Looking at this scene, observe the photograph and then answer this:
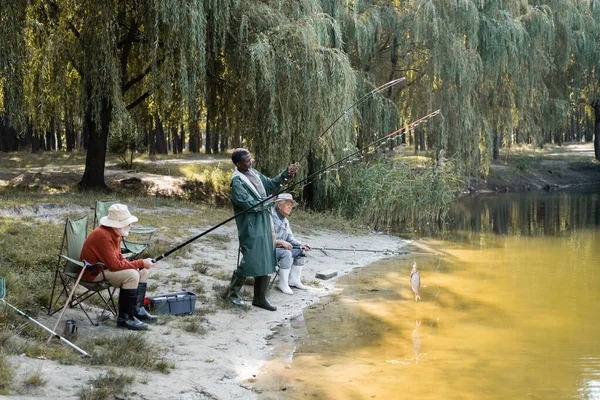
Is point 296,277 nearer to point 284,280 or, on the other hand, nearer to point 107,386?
point 284,280

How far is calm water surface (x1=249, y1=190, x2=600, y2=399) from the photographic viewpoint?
589cm

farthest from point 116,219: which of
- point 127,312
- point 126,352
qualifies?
point 126,352

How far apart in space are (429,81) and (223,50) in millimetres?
8172

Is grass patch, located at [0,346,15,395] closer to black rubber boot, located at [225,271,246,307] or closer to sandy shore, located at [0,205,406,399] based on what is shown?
sandy shore, located at [0,205,406,399]

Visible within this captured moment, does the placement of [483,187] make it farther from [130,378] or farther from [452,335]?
[130,378]

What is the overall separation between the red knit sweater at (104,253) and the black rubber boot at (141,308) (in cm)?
35

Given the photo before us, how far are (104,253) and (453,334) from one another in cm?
358

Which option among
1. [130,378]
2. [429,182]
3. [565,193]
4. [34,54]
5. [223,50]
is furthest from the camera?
[565,193]

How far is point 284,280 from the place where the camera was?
29.7ft

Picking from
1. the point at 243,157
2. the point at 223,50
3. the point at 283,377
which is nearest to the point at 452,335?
the point at 283,377

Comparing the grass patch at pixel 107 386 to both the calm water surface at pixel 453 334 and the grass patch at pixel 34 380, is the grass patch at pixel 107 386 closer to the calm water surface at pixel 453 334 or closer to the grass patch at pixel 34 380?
the grass patch at pixel 34 380

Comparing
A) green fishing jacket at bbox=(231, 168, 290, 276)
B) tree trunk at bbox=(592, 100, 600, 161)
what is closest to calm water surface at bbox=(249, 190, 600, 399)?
green fishing jacket at bbox=(231, 168, 290, 276)

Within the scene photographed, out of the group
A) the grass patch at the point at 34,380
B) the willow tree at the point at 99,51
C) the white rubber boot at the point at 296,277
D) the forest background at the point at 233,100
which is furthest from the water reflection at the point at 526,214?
the grass patch at the point at 34,380

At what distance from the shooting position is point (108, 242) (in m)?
6.51
